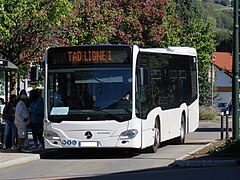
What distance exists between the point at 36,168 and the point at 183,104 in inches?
312

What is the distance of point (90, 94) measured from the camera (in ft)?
57.4

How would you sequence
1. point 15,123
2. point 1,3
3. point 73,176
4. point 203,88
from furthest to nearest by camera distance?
point 203,88, point 1,3, point 15,123, point 73,176

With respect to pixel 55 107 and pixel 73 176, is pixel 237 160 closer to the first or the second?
pixel 73 176

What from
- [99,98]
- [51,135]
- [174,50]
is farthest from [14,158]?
[174,50]

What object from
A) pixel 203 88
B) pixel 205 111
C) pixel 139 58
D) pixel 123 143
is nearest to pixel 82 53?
pixel 139 58

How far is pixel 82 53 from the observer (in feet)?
58.9

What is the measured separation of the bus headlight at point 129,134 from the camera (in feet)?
56.4

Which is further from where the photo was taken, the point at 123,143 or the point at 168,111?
the point at 168,111

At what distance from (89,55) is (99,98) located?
132cm

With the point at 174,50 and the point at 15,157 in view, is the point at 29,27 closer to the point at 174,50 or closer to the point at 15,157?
the point at 174,50

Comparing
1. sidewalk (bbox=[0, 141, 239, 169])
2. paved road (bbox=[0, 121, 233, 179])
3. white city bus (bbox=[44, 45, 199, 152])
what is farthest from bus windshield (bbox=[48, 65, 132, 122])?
sidewalk (bbox=[0, 141, 239, 169])

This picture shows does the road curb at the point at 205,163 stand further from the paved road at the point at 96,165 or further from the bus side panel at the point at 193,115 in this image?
the bus side panel at the point at 193,115

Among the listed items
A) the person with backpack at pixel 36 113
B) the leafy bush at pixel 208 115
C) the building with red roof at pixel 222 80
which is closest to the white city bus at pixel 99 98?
the person with backpack at pixel 36 113

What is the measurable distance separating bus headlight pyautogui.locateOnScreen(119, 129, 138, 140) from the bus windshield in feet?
1.22
